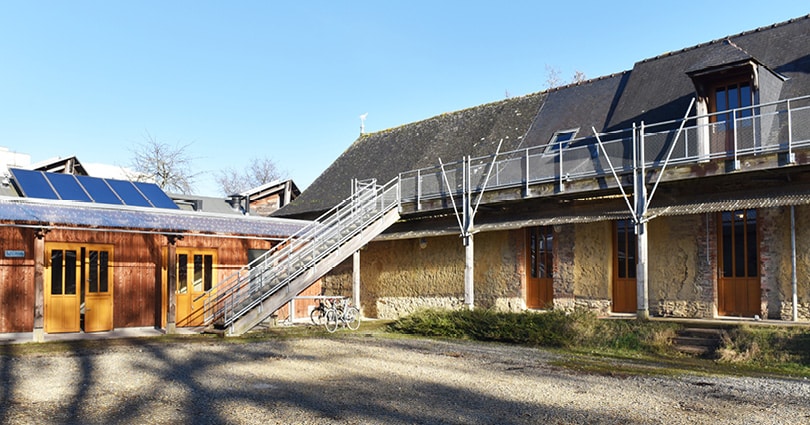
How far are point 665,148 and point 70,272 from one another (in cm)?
1235

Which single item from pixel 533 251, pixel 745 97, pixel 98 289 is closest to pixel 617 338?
pixel 533 251

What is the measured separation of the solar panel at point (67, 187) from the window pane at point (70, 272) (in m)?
1.61

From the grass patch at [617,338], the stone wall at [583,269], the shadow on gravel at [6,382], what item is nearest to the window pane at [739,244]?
the stone wall at [583,269]

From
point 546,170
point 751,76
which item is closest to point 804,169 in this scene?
point 751,76

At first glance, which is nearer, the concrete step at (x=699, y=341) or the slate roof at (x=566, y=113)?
the concrete step at (x=699, y=341)

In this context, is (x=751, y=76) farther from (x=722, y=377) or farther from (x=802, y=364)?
(x=722, y=377)

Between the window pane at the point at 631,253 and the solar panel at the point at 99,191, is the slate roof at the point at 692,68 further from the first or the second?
the solar panel at the point at 99,191

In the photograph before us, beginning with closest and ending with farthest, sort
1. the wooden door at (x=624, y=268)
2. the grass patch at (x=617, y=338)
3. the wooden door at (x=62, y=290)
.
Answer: the grass patch at (x=617, y=338) → the wooden door at (x=62, y=290) → the wooden door at (x=624, y=268)

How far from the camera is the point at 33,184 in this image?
1642cm

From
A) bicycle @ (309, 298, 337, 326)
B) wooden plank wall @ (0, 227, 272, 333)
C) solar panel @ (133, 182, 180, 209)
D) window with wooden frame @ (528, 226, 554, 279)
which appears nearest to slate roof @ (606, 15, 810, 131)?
window with wooden frame @ (528, 226, 554, 279)

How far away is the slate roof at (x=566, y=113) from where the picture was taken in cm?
1537

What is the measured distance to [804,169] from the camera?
40.6 ft

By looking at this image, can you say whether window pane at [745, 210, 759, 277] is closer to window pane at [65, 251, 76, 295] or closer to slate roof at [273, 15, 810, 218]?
slate roof at [273, 15, 810, 218]

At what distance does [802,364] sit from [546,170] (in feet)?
22.0
